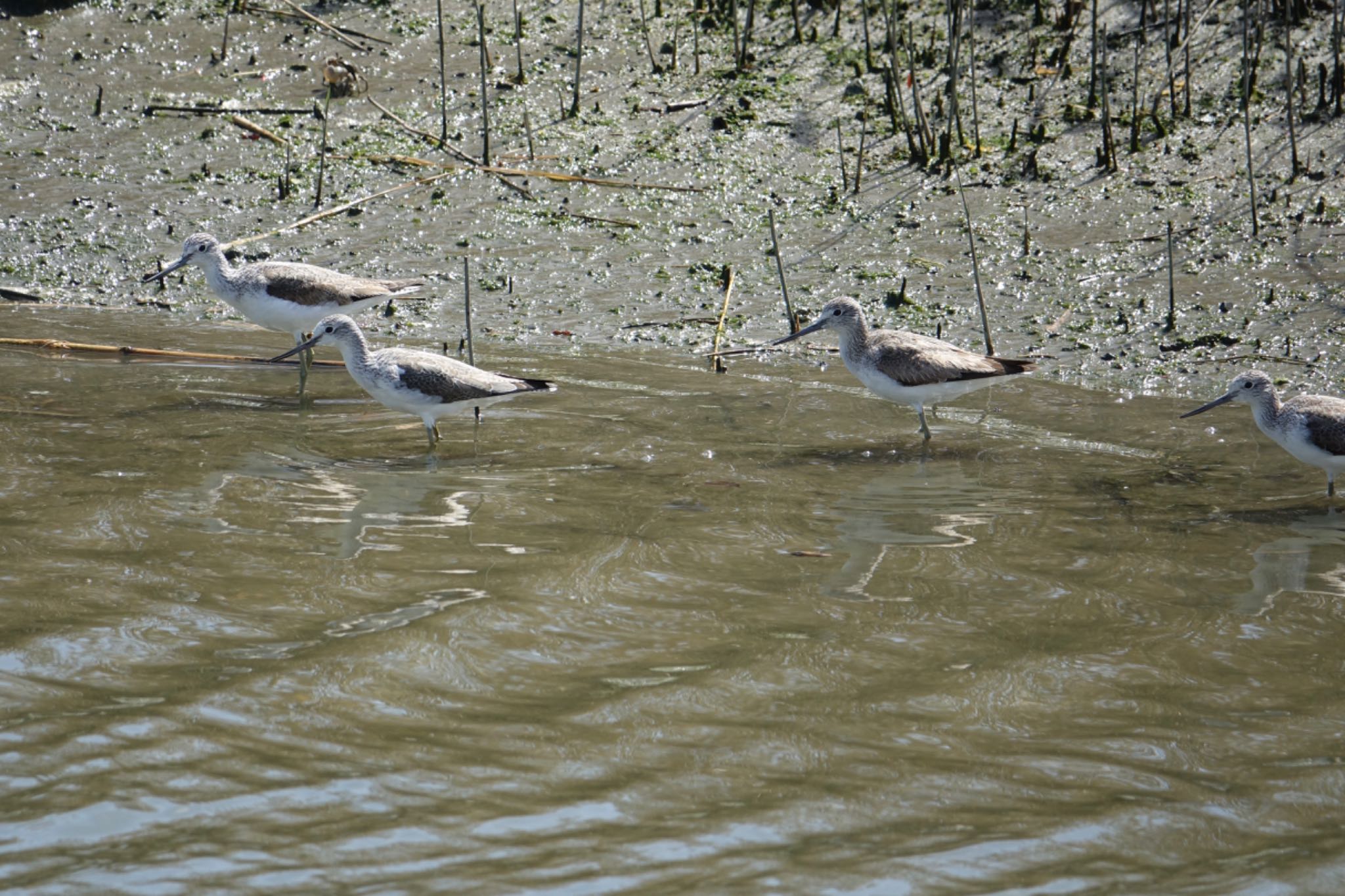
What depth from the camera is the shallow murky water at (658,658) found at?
4.06 metres

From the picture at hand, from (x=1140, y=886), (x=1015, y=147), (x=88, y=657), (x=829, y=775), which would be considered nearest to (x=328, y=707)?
(x=88, y=657)

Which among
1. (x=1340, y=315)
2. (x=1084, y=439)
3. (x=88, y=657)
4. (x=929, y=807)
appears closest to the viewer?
(x=929, y=807)

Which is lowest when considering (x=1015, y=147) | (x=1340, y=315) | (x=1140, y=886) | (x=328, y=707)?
(x=1140, y=886)

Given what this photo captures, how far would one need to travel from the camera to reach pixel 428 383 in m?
8.52

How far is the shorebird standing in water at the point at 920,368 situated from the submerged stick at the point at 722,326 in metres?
0.89

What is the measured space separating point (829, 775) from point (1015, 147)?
29.5 ft

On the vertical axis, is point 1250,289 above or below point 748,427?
above

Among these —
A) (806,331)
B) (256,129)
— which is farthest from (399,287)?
(256,129)

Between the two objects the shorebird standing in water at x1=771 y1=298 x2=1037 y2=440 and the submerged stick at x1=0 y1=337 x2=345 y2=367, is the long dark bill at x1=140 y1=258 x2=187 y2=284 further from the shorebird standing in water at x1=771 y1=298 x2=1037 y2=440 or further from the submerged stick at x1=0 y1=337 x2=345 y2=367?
the shorebird standing in water at x1=771 y1=298 x2=1037 y2=440

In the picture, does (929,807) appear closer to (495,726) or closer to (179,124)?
(495,726)

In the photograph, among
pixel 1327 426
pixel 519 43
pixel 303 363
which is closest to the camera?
pixel 1327 426

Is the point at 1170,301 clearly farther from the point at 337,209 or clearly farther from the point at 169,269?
the point at 169,269

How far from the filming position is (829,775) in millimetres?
4473

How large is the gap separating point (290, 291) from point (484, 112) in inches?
125
